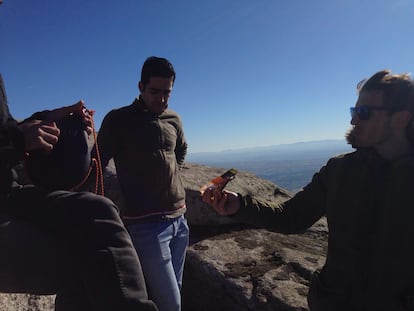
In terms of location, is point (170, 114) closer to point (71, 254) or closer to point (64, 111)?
point (64, 111)

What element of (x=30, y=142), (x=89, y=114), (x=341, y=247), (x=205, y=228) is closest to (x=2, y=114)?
(x=30, y=142)

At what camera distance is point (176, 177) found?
5.10 m

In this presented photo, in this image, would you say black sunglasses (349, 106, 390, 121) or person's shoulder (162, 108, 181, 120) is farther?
person's shoulder (162, 108, 181, 120)

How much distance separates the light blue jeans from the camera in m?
4.28

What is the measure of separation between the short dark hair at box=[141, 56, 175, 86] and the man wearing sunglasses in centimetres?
223

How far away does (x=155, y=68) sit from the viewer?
15.9 feet

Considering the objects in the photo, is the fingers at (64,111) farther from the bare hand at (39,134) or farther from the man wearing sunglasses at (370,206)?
the man wearing sunglasses at (370,206)

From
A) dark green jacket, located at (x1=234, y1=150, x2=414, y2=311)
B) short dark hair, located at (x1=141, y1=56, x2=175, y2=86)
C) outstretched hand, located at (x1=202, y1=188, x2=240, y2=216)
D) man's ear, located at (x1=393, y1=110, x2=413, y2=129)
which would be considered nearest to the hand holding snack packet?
outstretched hand, located at (x1=202, y1=188, x2=240, y2=216)

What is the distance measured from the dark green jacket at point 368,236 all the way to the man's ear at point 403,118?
1.21 ft

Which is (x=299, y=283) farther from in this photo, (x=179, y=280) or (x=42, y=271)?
(x=42, y=271)

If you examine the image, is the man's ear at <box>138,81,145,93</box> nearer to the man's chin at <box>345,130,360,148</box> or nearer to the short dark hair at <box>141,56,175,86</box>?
the short dark hair at <box>141,56,175,86</box>

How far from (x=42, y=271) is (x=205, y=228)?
19.9ft

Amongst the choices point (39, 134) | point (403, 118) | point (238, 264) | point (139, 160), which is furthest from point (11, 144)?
point (238, 264)

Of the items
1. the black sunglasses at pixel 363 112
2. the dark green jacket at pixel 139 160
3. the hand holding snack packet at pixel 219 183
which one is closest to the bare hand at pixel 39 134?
the hand holding snack packet at pixel 219 183
